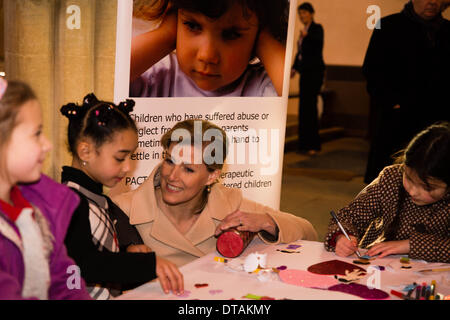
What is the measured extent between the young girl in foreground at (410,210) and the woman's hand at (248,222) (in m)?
0.22

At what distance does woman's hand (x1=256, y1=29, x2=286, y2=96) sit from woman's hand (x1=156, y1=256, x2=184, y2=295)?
7.11 feet

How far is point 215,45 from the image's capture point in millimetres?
3377

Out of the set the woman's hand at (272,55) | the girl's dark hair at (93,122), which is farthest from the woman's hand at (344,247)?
the woman's hand at (272,55)

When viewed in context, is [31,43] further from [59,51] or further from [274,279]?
[274,279]

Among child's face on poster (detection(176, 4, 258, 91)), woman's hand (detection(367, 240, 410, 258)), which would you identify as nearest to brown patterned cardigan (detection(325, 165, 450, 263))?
woman's hand (detection(367, 240, 410, 258))

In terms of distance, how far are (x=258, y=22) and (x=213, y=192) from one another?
1.52 m

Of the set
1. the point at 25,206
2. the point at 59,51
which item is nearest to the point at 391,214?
the point at 25,206

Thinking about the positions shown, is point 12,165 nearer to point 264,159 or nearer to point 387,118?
point 264,159

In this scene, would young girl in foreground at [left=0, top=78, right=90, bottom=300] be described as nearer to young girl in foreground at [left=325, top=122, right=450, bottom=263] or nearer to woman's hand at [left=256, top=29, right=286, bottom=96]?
young girl in foreground at [left=325, top=122, right=450, bottom=263]

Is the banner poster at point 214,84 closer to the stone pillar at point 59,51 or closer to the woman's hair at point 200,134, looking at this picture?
the stone pillar at point 59,51

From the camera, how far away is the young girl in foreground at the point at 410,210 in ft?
6.87

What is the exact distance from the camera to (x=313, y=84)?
773 centimetres

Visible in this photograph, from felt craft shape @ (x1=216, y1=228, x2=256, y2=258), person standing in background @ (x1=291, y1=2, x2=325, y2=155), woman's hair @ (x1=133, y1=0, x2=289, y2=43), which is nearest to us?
felt craft shape @ (x1=216, y1=228, x2=256, y2=258)

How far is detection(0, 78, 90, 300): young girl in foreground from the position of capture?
4.22ft
